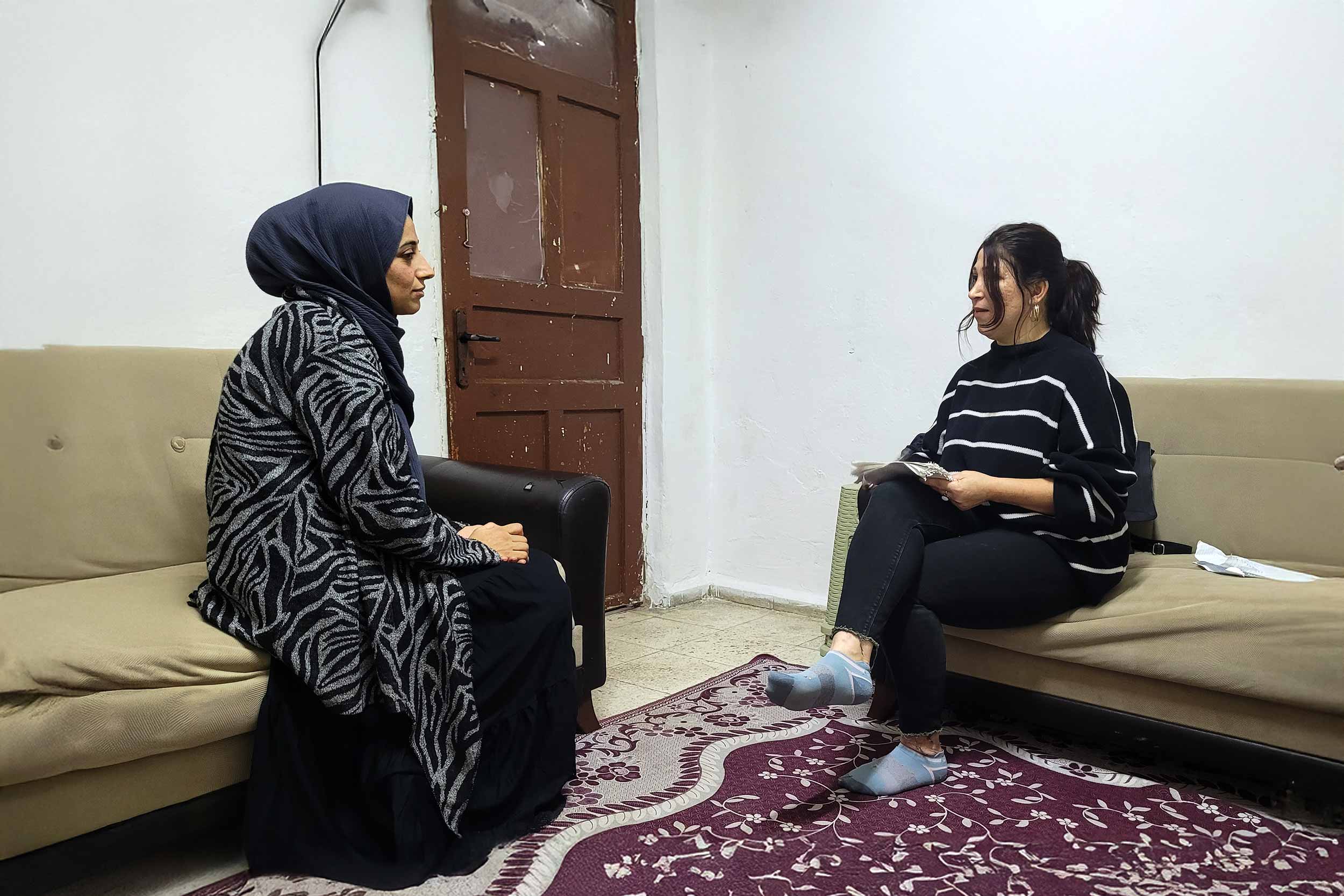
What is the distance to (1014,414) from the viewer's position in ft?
6.20

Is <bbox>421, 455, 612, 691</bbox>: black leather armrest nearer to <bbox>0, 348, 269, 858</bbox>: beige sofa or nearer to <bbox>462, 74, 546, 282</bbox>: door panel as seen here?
<bbox>0, 348, 269, 858</bbox>: beige sofa

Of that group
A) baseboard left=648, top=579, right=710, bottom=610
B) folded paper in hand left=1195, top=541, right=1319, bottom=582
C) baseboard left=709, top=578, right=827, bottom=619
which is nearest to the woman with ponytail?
folded paper in hand left=1195, top=541, right=1319, bottom=582

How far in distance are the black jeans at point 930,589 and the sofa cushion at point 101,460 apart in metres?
1.40

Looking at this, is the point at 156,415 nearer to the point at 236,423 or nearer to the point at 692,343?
the point at 236,423

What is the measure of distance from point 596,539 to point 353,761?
0.69 m

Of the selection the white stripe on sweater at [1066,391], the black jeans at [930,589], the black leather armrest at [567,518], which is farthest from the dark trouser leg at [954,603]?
the black leather armrest at [567,518]

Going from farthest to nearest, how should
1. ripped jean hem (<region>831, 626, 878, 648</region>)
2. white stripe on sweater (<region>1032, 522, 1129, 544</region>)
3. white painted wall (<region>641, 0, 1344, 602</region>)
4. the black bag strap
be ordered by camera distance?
white painted wall (<region>641, 0, 1344, 602</region>) < the black bag strap < white stripe on sweater (<region>1032, 522, 1129, 544</region>) < ripped jean hem (<region>831, 626, 878, 648</region>)

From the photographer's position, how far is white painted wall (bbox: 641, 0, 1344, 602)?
229cm

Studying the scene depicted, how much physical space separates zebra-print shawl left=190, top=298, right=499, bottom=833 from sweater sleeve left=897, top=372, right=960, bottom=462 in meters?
1.15

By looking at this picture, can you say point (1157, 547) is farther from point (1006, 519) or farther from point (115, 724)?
point (115, 724)

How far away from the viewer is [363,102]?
2490 mm

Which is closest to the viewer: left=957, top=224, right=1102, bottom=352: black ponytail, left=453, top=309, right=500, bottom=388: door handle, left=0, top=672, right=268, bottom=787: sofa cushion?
left=0, top=672, right=268, bottom=787: sofa cushion

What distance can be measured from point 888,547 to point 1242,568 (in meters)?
0.76

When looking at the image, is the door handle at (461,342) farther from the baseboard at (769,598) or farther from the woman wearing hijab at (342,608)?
the baseboard at (769,598)
